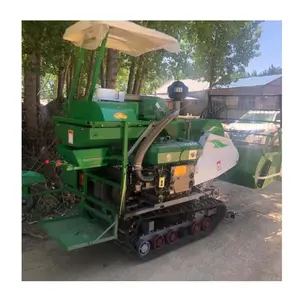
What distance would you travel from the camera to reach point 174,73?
5.80 m

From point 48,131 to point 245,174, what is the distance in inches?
134

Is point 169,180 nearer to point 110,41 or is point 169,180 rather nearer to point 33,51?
point 110,41

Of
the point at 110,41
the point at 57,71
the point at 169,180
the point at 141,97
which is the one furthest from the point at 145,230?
the point at 57,71

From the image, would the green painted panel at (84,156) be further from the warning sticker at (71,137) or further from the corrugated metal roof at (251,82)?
the corrugated metal roof at (251,82)

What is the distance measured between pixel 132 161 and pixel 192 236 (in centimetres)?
146

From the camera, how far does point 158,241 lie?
3.69 meters

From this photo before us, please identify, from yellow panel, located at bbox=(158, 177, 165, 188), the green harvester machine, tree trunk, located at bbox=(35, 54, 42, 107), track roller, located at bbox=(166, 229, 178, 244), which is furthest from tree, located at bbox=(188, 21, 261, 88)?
track roller, located at bbox=(166, 229, 178, 244)

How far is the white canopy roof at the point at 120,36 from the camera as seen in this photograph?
3.12 metres

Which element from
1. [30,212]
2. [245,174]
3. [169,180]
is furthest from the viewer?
[245,174]

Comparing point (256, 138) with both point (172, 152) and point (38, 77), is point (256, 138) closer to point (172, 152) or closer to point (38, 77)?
point (172, 152)

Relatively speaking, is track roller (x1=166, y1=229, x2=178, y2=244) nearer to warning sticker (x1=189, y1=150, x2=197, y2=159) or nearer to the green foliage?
warning sticker (x1=189, y1=150, x2=197, y2=159)

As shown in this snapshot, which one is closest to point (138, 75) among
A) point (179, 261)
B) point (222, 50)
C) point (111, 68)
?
point (111, 68)

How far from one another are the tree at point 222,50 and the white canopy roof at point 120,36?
0.79 m

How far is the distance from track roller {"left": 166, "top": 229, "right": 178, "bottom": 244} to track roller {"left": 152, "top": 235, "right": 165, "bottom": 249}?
88 millimetres
